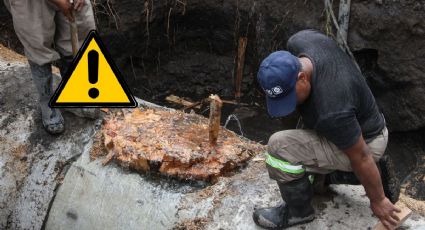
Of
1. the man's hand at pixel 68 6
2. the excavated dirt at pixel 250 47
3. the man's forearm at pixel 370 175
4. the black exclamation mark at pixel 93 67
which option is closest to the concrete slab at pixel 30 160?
the black exclamation mark at pixel 93 67

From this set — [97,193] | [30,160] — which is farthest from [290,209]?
[30,160]

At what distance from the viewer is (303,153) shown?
3.11 meters

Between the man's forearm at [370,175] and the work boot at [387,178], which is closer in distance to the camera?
the man's forearm at [370,175]

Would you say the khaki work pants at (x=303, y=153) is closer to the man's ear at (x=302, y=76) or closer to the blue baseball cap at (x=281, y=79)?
the blue baseball cap at (x=281, y=79)

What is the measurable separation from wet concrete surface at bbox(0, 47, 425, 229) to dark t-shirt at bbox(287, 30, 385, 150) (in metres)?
0.75

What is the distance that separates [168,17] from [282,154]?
412cm

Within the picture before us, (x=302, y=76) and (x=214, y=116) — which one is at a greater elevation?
(x=302, y=76)

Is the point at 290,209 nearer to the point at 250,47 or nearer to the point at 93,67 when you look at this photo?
the point at 93,67

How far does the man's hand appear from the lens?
3723 mm

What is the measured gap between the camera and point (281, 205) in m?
3.33

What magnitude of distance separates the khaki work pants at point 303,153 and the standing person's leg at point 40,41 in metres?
1.89

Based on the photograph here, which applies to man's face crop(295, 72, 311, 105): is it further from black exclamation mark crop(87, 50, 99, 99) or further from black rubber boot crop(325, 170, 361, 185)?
black exclamation mark crop(87, 50, 99, 99)

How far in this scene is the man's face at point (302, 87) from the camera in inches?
108

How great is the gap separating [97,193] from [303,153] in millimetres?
1568
